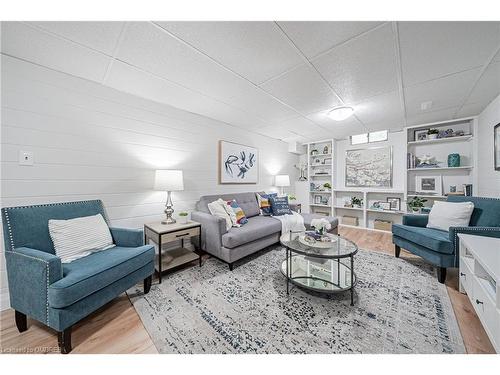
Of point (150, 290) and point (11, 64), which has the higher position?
point (11, 64)

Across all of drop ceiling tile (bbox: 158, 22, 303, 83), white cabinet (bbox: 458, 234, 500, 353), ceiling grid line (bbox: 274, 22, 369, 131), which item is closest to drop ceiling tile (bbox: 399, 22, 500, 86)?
ceiling grid line (bbox: 274, 22, 369, 131)

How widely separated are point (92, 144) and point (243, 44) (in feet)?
6.18

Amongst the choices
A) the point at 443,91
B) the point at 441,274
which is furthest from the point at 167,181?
the point at 443,91

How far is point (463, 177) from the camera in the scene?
3332mm

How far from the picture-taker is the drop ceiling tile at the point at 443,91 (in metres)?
1.93

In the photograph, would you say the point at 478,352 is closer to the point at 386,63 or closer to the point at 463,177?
the point at 386,63

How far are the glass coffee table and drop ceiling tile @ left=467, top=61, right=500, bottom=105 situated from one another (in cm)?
210

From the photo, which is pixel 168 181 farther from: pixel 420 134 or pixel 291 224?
pixel 420 134

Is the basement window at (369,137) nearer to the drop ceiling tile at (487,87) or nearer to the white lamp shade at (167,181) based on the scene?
the drop ceiling tile at (487,87)

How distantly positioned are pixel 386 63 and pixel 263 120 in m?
1.87

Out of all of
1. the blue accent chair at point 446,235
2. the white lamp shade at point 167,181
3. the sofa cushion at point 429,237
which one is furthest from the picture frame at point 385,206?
the white lamp shade at point 167,181

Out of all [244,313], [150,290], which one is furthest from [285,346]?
[150,290]

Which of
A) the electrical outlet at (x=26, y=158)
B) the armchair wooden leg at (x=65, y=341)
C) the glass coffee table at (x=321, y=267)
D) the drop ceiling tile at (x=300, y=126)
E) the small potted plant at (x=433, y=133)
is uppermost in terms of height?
the drop ceiling tile at (x=300, y=126)

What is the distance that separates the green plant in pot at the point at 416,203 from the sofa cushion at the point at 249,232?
8.55ft
